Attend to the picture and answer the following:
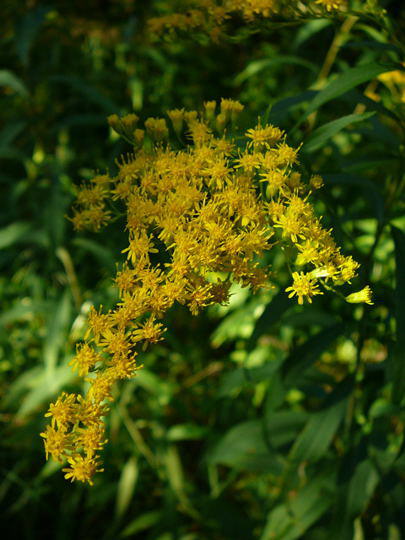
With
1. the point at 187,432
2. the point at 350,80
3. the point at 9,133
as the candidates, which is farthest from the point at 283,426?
the point at 9,133

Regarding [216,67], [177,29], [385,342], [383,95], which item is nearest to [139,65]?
[216,67]

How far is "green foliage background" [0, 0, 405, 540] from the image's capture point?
121cm

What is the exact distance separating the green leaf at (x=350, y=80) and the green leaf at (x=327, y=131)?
0.04 meters

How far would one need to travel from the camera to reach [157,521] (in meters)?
1.70

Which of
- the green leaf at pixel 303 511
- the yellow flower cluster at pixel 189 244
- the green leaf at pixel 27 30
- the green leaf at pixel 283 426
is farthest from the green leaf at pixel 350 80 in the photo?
the green leaf at pixel 27 30

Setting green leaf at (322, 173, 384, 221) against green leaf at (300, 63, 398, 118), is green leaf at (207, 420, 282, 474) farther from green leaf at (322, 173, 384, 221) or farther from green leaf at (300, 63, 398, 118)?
green leaf at (300, 63, 398, 118)

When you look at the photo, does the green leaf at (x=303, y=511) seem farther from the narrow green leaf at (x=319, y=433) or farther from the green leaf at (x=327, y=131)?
the green leaf at (x=327, y=131)

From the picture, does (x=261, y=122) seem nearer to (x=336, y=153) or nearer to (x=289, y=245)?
(x=289, y=245)

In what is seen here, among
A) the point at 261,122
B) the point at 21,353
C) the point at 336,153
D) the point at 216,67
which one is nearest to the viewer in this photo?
the point at 261,122

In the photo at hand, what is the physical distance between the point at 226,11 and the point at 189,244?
1.84 ft

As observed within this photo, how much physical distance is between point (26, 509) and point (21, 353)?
0.57m

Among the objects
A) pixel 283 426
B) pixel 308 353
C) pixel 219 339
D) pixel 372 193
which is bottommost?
pixel 219 339

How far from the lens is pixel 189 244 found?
0.82 m

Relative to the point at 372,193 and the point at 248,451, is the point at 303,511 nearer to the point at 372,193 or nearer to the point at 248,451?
the point at 248,451
